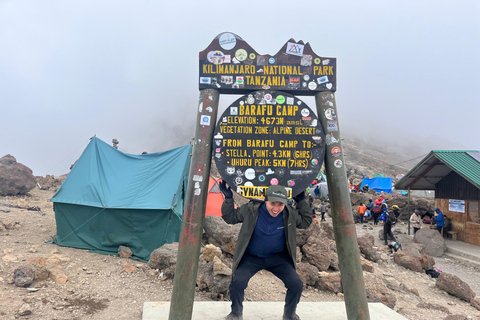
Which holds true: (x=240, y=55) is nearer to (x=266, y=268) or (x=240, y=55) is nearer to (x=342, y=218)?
(x=342, y=218)

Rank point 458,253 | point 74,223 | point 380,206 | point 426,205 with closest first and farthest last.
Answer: point 74,223, point 458,253, point 380,206, point 426,205

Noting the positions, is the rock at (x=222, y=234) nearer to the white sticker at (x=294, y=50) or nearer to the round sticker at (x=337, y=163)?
the round sticker at (x=337, y=163)

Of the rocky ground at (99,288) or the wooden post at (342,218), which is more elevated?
the wooden post at (342,218)

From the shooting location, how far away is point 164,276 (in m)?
5.88

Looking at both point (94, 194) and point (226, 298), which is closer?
point (226, 298)

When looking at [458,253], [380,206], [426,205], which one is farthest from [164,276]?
[426,205]

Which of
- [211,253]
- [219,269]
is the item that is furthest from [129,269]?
[219,269]

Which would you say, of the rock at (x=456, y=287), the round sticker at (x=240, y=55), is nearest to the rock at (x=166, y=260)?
the round sticker at (x=240, y=55)

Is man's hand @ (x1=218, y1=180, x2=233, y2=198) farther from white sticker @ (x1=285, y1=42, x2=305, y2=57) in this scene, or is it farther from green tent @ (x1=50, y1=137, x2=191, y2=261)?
green tent @ (x1=50, y1=137, x2=191, y2=261)

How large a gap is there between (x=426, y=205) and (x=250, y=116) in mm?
20947

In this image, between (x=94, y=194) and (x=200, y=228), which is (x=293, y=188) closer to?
(x=200, y=228)

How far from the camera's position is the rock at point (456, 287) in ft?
24.1

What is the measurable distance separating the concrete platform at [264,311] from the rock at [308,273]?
7.00 ft

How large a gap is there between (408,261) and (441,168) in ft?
22.2
